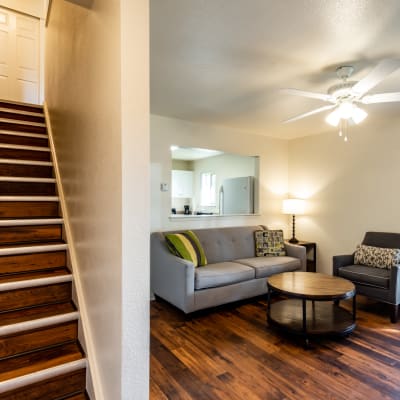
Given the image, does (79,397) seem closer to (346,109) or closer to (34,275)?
(34,275)

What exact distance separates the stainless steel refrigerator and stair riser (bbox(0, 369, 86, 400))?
3748 mm

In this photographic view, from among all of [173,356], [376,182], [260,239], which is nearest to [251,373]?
[173,356]

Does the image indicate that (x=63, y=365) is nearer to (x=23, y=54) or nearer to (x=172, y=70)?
(x=172, y=70)

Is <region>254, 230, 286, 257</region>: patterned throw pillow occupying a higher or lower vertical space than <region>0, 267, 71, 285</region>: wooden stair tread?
lower

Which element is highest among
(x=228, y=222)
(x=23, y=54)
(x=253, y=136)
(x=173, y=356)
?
(x=23, y=54)

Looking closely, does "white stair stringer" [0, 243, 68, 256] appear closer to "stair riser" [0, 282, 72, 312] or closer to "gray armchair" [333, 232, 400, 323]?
"stair riser" [0, 282, 72, 312]

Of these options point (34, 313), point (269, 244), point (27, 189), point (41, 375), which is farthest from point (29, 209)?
point (269, 244)

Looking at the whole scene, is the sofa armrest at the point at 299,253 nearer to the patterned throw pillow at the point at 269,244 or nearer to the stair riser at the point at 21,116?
the patterned throw pillow at the point at 269,244

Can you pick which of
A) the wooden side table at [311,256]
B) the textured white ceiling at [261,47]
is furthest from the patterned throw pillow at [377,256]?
the textured white ceiling at [261,47]

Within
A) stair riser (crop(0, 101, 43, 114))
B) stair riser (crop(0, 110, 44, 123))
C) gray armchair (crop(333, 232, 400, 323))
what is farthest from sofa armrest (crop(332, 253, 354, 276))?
stair riser (crop(0, 101, 43, 114))

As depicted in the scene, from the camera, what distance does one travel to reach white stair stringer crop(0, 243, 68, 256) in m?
1.79

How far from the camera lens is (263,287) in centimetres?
362

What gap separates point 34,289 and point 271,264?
111 inches

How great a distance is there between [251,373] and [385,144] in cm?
346
